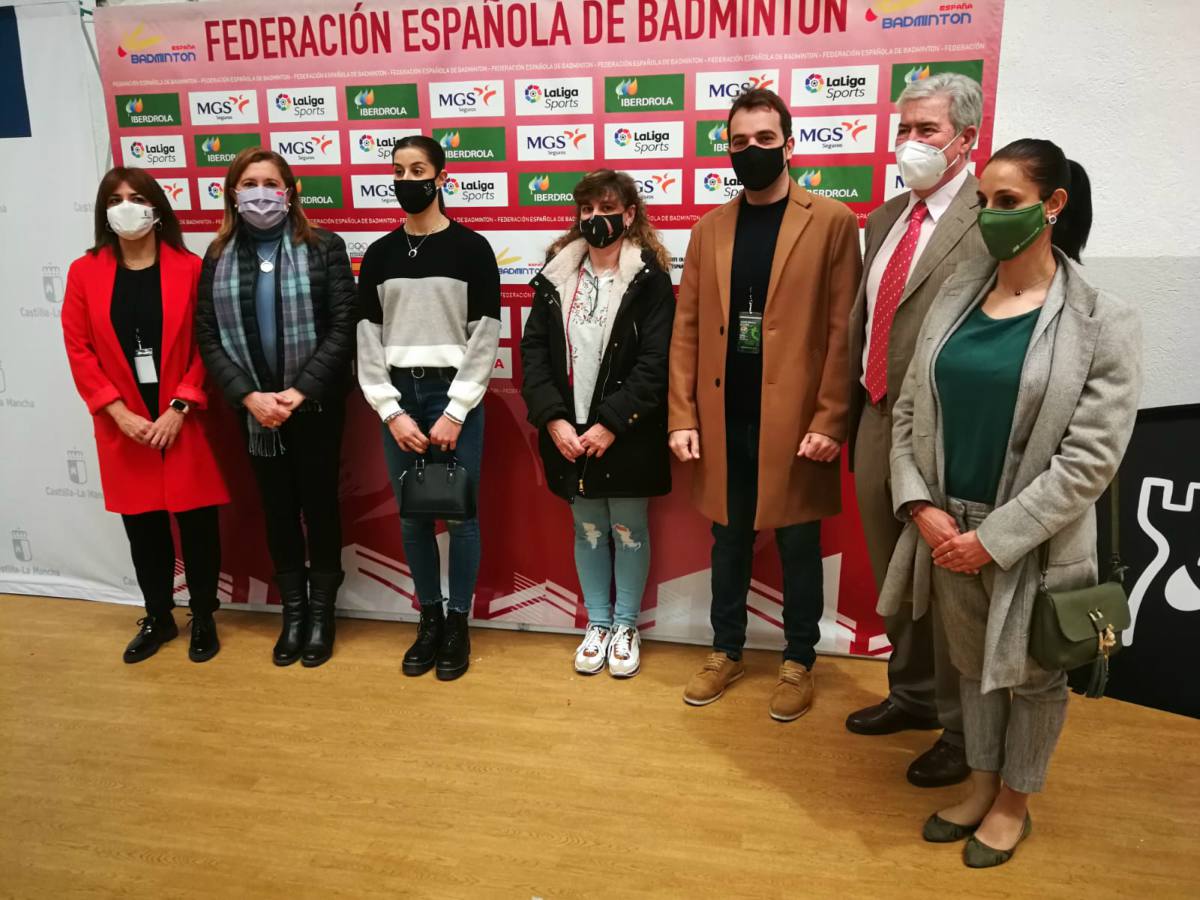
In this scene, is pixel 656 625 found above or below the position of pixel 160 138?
below

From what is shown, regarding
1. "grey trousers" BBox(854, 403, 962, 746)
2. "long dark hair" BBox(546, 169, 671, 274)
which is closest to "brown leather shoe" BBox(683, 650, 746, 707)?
"grey trousers" BBox(854, 403, 962, 746)

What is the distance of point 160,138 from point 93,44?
1.45 feet

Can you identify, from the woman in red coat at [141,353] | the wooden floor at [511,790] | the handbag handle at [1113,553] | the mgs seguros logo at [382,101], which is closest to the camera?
the handbag handle at [1113,553]

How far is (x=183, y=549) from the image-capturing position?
329 cm

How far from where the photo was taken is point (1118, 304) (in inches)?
72.0

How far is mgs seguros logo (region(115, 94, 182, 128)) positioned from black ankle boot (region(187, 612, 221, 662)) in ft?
6.31

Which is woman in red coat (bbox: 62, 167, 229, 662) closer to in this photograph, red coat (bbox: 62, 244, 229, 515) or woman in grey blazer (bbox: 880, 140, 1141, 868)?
red coat (bbox: 62, 244, 229, 515)

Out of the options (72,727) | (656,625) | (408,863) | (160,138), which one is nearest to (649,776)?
(408,863)

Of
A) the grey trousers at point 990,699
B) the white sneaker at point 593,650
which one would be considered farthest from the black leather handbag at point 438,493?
the grey trousers at point 990,699

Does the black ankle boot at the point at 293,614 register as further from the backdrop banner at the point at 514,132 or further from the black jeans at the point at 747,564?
the black jeans at the point at 747,564

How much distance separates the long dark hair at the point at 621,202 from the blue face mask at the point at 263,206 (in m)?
0.94

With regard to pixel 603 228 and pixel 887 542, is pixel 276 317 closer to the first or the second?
pixel 603 228

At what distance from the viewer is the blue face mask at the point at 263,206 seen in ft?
9.62

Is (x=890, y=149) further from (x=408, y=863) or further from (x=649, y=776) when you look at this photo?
(x=408, y=863)
